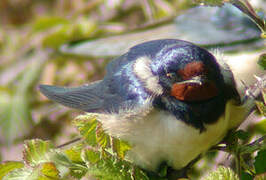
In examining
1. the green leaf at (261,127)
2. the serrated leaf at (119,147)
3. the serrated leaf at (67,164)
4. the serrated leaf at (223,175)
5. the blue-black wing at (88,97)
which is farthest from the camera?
the blue-black wing at (88,97)

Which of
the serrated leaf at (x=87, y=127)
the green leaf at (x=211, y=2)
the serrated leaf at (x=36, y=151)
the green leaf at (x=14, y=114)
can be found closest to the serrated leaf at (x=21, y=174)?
the serrated leaf at (x=36, y=151)

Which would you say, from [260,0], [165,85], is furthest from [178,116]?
[260,0]

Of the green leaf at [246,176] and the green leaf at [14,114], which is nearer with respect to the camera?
the green leaf at [246,176]

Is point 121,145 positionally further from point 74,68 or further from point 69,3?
point 69,3

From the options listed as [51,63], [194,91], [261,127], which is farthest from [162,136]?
[51,63]

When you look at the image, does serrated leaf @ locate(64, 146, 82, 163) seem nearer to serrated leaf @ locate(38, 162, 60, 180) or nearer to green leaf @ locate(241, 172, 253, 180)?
serrated leaf @ locate(38, 162, 60, 180)

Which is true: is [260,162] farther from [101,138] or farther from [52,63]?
[52,63]

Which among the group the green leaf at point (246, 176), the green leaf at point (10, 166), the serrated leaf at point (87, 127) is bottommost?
the green leaf at point (246, 176)

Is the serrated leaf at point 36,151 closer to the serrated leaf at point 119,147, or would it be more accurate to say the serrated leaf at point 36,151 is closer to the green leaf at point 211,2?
the serrated leaf at point 119,147
